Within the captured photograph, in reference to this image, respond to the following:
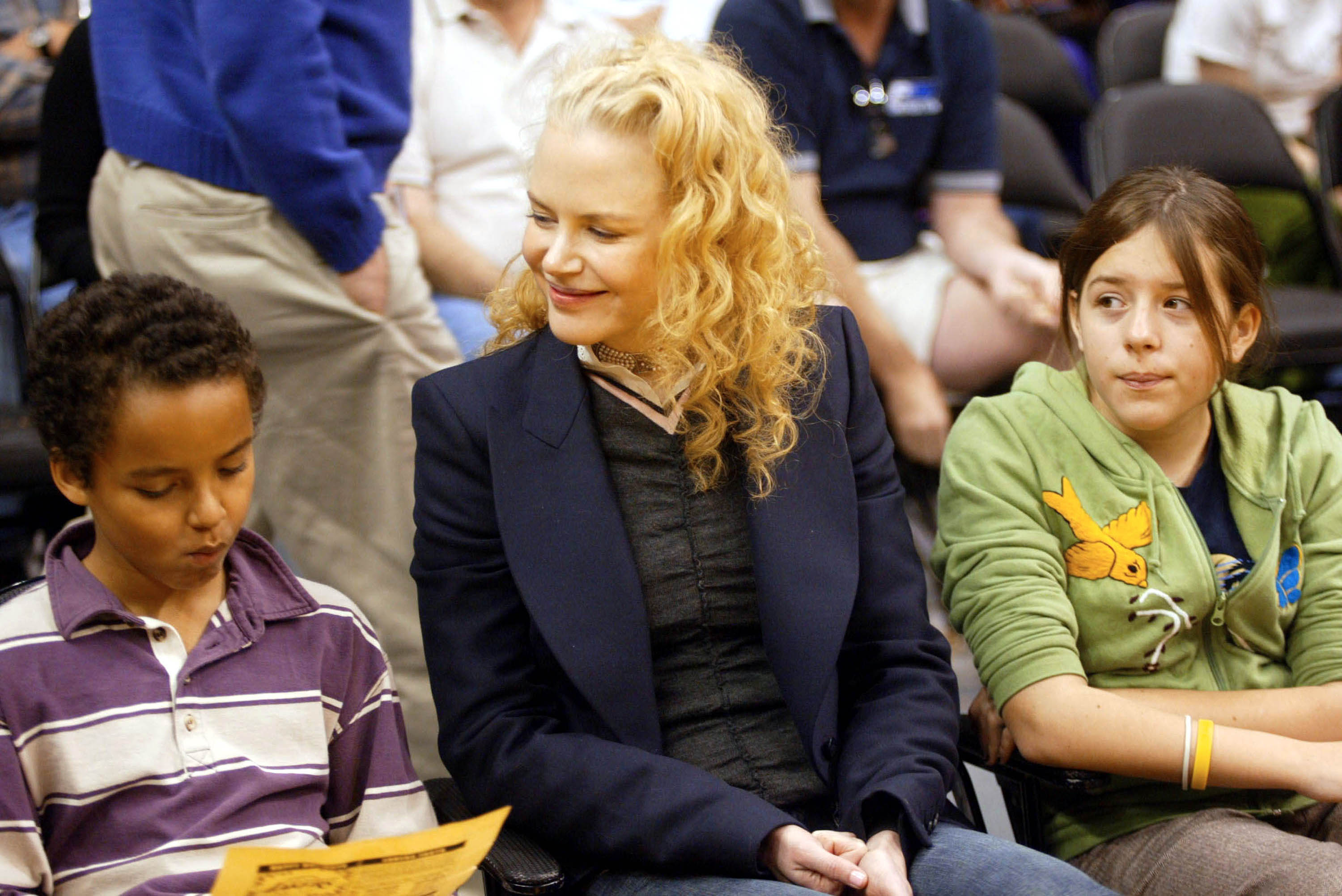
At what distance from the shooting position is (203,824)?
1.34 metres

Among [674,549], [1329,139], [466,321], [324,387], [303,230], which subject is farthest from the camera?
[1329,139]

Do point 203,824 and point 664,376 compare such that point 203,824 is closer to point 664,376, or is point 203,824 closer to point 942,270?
point 664,376

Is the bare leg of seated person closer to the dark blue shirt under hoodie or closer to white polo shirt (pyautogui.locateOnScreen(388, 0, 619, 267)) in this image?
white polo shirt (pyautogui.locateOnScreen(388, 0, 619, 267))

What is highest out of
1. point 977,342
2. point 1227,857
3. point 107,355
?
point 107,355

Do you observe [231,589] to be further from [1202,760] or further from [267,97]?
[1202,760]

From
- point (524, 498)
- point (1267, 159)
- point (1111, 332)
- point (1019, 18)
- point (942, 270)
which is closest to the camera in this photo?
point (524, 498)

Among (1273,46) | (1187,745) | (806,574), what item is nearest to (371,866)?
(806,574)

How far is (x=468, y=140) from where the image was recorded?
2.78 metres

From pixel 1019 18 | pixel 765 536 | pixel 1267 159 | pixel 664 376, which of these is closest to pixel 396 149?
pixel 664 376

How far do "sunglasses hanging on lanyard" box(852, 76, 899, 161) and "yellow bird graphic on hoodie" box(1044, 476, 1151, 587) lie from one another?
1390mm

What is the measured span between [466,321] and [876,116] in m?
1.00

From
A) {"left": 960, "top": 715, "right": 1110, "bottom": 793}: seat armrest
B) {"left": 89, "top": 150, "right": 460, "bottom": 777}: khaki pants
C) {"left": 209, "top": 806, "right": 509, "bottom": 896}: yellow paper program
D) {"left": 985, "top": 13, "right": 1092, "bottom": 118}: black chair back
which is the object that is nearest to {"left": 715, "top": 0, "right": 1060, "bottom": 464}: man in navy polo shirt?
{"left": 89, "top": 150, "right": 460, "bottom": 777}: khaki pants

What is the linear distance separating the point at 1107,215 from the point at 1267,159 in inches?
86.7

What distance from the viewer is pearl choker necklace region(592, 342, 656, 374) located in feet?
5.35
